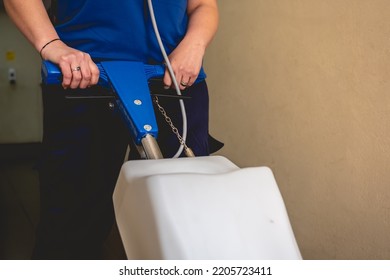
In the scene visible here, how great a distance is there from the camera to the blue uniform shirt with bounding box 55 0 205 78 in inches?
33.8

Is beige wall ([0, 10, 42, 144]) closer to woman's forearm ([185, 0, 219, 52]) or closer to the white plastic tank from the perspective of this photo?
woman's forearm ([185, 0, 219, 52])

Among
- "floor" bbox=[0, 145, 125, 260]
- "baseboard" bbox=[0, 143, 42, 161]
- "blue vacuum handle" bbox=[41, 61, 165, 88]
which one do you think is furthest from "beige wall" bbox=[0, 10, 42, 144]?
"blue vacuum handle" bbox=[41, 61, 165, 88]

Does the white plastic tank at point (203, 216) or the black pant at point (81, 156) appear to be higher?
the white plastic tank at point (203, 216)

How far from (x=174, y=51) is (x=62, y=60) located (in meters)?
0.22

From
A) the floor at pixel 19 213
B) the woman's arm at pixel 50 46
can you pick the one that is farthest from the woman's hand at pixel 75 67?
the floor at pixel 19 213

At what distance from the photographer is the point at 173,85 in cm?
85

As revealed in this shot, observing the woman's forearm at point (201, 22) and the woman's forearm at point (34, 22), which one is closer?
the woman's forearm at point (34, 22)

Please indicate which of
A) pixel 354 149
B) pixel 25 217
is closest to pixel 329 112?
pixel 354 149

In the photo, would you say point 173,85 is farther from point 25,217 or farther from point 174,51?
point 25,217

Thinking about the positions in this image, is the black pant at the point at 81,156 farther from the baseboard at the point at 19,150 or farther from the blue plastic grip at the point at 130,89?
the baseboard at the point at 19,150

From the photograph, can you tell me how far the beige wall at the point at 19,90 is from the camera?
3871 millimetres

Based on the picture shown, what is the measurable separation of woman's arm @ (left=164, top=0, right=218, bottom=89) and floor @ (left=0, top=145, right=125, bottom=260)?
900 millimetres

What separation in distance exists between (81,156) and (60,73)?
25cm
